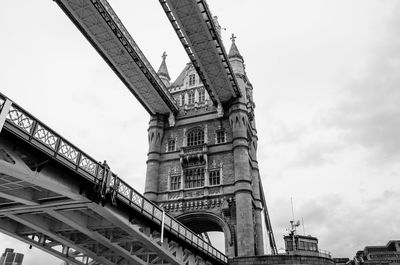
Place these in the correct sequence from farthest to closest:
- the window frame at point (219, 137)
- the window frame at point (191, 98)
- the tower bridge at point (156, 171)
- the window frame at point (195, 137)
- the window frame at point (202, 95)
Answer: the window frame at point (191, 98) → the window frame at point (202, 95) → the window frame at point (195, 137) → the window frame at point (219, 137) → the tower bridge at point (156, 171)

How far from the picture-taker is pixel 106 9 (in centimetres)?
3256

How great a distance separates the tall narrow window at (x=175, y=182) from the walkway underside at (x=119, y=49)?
29.4 ft

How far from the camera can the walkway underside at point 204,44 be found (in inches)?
1276

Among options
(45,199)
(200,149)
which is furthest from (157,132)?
(45,199)

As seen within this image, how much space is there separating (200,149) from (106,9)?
18347 millimetres

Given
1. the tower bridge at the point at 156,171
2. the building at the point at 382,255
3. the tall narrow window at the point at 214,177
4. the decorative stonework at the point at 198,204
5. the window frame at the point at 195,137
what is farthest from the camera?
the building at the point at 382,255

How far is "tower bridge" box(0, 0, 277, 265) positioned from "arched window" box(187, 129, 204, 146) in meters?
0.14

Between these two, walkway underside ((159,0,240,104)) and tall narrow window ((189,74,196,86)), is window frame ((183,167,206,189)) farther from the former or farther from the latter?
tall narrow window ((189,74,196,86))

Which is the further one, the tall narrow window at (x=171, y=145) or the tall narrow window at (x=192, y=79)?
the tall narrow window at (x=192, y=79)

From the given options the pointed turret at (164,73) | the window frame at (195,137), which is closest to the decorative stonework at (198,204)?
the window frame at (195,137)

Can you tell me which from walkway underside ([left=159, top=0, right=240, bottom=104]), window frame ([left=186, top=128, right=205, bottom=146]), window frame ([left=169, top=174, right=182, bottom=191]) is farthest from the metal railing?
window frame ([left=186, top=128, right=205, bottom=146])

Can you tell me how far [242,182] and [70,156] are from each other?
24033mm

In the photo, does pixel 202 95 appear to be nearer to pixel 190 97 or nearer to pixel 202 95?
pixel 202 95

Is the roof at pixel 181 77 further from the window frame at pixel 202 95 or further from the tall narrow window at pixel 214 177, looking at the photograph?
the tall narrow window at pixel 214 177
